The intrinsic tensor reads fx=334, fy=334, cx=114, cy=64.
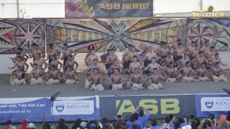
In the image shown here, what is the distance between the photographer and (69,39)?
16359 mm

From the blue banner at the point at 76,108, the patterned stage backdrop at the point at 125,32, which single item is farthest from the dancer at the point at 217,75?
the blue banner at the point at 76,108

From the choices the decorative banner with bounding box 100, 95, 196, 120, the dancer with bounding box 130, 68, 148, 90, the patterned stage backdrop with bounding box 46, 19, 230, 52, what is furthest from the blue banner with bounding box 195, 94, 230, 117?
the patterned stage backdrop with bounding box 46, 19, 230, 52

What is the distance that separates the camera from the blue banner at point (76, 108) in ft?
30.3

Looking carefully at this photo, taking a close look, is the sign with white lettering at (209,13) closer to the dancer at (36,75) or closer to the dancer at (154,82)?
the dancer at (154,82)

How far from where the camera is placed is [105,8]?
15.4 meters

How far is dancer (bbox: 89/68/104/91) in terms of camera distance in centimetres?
1249

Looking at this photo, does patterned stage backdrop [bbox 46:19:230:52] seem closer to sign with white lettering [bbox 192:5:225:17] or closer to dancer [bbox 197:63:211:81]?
sign with white lettering [bbox 192:5:225:17]

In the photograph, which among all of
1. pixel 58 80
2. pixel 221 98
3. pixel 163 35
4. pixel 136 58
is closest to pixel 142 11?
pixel 163 35

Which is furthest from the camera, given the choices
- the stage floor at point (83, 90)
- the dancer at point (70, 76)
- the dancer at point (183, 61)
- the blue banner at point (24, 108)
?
the dancer at point (183, 61)

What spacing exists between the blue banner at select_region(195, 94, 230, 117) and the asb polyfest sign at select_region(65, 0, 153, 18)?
6873 millimetres

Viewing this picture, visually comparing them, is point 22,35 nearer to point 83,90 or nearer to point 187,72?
point 83,90

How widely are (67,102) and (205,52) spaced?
8.17 metres

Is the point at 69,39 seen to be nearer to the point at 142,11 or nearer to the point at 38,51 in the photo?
the point at 38,51

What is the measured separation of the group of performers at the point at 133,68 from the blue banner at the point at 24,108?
135 inches
